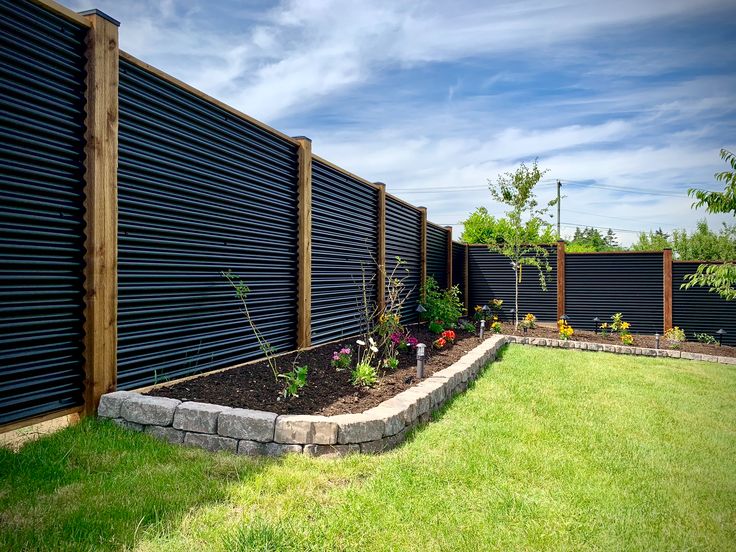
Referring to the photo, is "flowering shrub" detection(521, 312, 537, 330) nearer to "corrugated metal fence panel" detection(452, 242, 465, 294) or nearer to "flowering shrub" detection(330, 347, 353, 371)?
"corrugated metal fence panel" detection(452, 242, 465, 294)

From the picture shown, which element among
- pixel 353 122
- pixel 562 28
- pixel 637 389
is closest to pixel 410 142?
pixel 353 122

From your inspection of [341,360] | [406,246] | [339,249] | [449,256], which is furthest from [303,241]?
[449,256]

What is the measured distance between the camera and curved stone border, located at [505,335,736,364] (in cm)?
833

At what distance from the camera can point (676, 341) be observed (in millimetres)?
9469

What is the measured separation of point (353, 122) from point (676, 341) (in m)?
8.01

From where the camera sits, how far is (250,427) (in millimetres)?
2959

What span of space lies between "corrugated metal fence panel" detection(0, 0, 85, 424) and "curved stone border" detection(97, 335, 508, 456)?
1.35 feet

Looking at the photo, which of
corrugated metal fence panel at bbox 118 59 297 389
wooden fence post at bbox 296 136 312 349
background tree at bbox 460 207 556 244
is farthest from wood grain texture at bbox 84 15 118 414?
background tree at bbox 460 207 556 244

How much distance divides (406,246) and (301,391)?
18.4 feet

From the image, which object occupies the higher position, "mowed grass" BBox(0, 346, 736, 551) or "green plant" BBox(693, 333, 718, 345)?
"mowed grass" BBox(0, 346, 736, 551)

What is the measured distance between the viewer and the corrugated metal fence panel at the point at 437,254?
10.5m

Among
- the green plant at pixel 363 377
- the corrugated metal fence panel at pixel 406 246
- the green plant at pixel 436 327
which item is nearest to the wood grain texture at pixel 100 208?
the green plant at pixel 363 377

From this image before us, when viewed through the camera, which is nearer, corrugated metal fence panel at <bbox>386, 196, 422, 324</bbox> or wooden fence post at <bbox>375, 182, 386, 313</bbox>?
wooden fence post at <bbox>375, 182, 386, 313</bbox>

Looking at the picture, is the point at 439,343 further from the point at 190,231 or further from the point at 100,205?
the point at 100,205
